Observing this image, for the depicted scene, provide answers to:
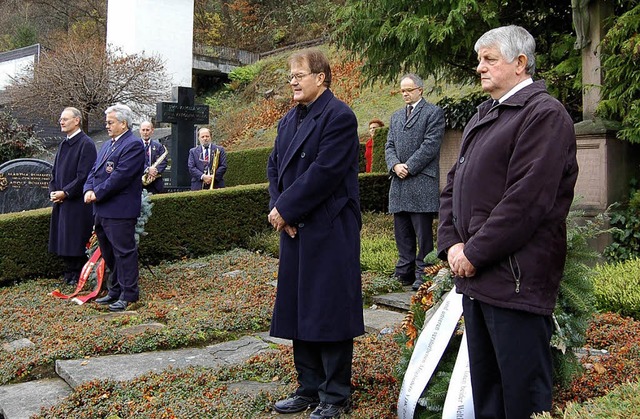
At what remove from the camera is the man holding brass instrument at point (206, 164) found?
441 inches

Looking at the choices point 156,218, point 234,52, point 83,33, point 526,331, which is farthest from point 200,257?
point 83,33

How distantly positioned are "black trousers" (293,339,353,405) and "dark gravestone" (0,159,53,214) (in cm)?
815

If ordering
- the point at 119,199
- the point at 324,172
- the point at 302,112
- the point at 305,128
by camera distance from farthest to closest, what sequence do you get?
1. the point at 119,199
2. the point at 302,112
3. the point at 305,128
4. the point at 324,172

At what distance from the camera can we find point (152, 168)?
416 inches

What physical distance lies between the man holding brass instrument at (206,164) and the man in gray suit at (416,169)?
5.13 metres

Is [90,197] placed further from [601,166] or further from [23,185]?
[601,166]

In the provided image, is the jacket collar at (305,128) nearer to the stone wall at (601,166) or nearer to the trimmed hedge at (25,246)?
the stone wall at (601,166)

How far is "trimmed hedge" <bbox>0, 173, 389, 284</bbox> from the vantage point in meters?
7.91

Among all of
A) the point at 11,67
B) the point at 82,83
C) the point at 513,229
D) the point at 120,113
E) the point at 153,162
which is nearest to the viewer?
the point at 513,229

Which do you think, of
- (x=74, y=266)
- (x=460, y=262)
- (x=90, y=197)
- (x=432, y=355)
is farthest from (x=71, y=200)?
(x=460, y=262)

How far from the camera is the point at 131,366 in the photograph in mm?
4723

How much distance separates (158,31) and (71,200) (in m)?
21.8

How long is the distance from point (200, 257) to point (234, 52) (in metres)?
23.6

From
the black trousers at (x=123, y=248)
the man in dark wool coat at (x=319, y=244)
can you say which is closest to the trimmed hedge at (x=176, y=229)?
the black trousers at (x=123, y=248)
